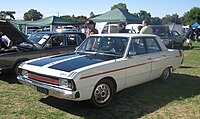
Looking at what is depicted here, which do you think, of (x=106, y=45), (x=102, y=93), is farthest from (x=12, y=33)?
(x=102, y=93)

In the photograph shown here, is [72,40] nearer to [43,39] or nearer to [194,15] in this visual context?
[43,39]

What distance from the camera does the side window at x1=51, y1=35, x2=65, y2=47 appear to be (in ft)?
27.3

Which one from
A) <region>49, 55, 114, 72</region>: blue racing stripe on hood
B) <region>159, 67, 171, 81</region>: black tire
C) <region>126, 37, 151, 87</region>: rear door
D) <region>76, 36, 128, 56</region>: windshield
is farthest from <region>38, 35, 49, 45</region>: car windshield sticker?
<region>159, 67, 171, 81</region>: black tire

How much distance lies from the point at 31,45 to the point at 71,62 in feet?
10.9

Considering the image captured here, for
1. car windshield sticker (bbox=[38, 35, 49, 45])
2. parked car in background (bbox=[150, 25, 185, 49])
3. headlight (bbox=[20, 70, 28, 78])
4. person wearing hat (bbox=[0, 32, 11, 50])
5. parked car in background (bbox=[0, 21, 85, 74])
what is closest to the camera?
headlight (bbox=[20, 70, 28, 78])

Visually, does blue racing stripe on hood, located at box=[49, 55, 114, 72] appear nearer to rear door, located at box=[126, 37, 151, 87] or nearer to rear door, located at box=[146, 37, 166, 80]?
rear door, located at box=[126, 37, 151, 87]

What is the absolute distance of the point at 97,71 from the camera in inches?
180

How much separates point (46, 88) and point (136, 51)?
2.30 metres

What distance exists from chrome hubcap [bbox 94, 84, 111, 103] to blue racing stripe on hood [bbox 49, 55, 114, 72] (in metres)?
0.52

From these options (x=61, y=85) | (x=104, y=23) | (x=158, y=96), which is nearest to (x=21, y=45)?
(x=61, y=85)

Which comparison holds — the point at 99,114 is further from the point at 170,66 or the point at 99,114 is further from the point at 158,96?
the point at 170,66

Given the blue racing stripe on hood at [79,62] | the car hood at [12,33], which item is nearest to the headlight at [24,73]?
the blue racing stripe on hood at [79,62]

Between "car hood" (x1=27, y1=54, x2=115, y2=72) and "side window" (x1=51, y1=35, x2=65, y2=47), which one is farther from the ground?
"side window" (x1=51, y1=35, x2=65, y2=47)

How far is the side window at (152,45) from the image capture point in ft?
20.1
